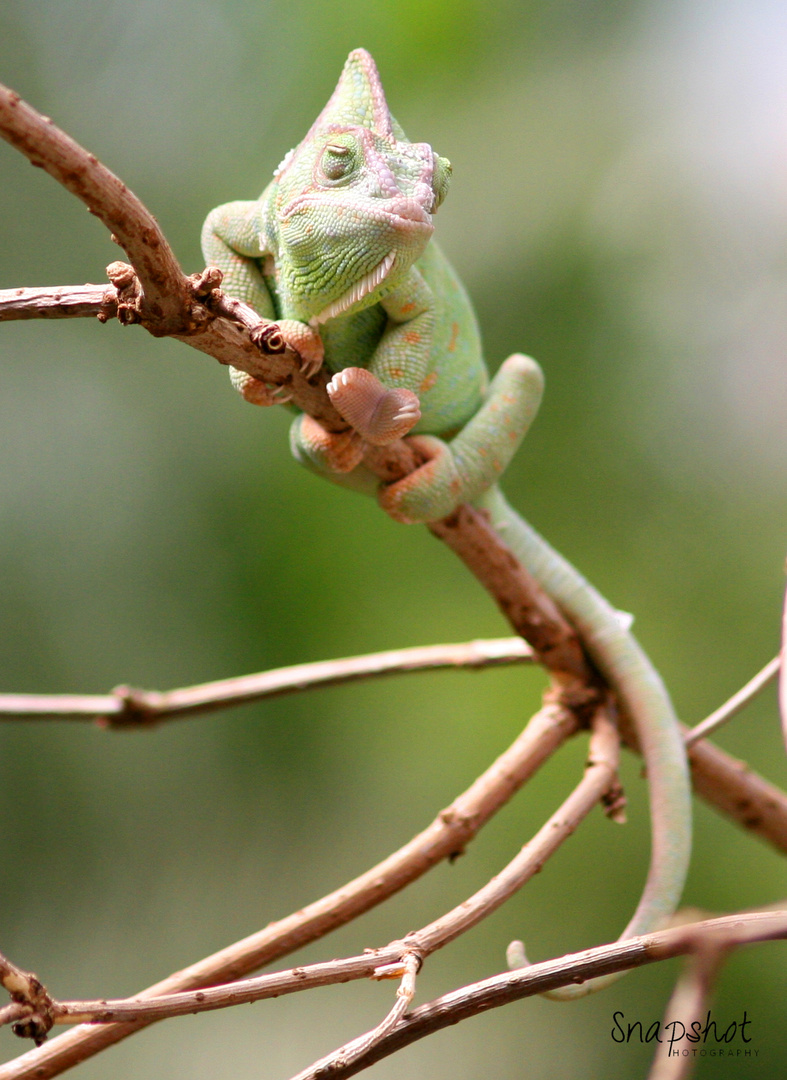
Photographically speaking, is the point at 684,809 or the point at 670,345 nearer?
the point at 684,809

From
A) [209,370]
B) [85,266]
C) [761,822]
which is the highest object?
[85,266]

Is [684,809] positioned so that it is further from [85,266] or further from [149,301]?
[85,266]

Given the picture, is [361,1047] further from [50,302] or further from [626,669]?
[626,669]

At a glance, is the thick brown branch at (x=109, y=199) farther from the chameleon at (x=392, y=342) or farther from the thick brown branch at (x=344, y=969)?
the thick brown branch at (x=344, y=969)

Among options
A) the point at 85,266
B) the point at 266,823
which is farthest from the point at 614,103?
the point at 266,823

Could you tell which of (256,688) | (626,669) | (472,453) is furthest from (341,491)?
(472,453)

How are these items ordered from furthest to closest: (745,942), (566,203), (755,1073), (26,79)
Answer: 1. (566,203)
2. (26,79)
3. (755,1073)
4. (745,942)

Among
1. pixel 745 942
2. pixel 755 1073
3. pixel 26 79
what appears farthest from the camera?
pixel 26 79

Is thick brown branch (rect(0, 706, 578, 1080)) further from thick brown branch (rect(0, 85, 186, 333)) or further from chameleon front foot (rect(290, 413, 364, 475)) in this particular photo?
thick brown branch (rect(0, 85, 186, 333))

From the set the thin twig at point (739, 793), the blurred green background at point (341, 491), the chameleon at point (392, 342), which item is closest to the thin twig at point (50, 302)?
the chameleon at point (392, 342)
